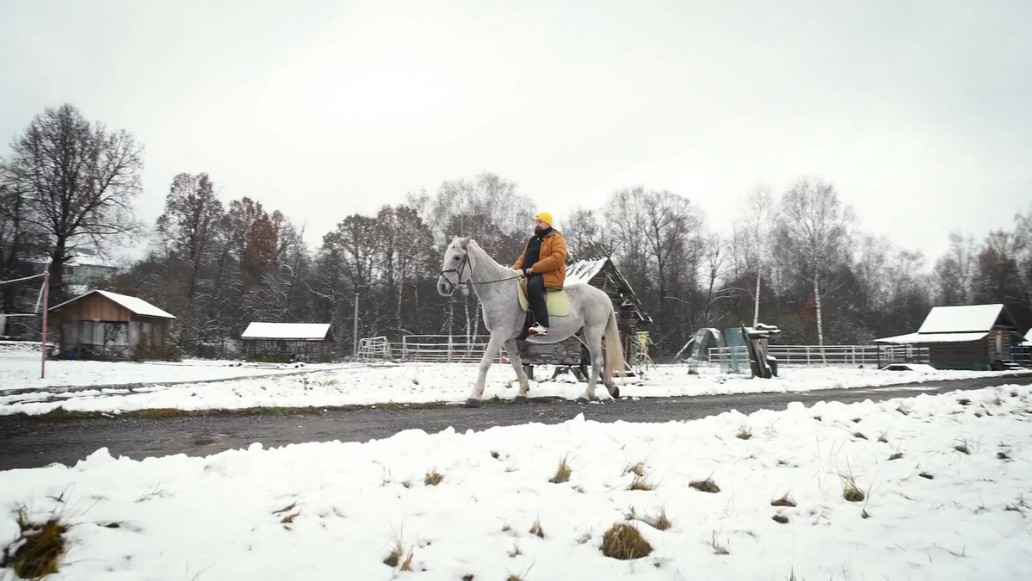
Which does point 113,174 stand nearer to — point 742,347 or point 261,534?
point 742,347

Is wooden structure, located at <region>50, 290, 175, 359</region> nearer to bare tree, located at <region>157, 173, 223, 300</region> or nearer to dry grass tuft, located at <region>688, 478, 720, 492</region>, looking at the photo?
bare tree, located at <region>157, 173, 223, 300</region>

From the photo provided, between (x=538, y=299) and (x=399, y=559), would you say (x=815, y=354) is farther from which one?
(x=399, y=559)

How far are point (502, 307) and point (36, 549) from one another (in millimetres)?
6772

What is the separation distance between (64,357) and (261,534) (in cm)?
4073

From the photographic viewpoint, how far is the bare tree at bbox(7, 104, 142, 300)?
3250 cm

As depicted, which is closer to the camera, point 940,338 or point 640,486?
point 640,486

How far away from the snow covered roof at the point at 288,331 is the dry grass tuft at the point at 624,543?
1748 inches

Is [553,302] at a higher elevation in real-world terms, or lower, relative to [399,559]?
higher

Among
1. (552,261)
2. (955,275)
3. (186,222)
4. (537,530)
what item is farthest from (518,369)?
(955,275)

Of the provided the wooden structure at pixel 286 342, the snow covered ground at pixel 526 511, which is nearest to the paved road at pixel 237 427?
the snow covered ground at pixel 526 511

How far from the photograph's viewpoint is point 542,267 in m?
8.51

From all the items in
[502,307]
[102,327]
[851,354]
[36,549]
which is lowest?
[851,354]

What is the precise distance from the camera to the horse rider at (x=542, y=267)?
27.9 feet

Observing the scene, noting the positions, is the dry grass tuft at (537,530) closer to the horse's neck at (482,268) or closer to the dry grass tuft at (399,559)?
the dry grass tuft at (399,559)
